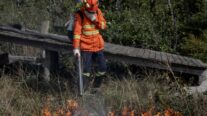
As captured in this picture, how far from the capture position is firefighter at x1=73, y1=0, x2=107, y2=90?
6.79m

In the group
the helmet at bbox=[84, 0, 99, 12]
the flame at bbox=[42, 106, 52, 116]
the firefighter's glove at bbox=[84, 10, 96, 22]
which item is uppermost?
the helmet at bbox=[84, 0, 99, 12]

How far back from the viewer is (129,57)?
8.02 meters

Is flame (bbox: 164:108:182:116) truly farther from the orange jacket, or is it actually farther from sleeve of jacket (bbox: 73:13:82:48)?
the orange jacket

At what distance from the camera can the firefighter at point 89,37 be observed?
267 inches

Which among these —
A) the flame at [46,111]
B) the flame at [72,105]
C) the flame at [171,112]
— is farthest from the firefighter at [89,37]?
the flame at [171,112]

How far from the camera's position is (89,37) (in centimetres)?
698

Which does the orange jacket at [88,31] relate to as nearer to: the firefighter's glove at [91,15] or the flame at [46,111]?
the firefighter's glove at [91,15]

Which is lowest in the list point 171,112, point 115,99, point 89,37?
point 115,99

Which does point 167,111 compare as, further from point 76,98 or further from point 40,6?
point 40,6

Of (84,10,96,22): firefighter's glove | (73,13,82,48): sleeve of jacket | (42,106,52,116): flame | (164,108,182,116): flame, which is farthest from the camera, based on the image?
(84,10,96,22): firefighter's glove

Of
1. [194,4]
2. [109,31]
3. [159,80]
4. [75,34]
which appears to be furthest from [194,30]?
[75,34]

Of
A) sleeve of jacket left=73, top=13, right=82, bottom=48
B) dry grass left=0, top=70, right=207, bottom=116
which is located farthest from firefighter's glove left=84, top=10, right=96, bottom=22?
dry grass left=0, top=70, right=207, bottom=116

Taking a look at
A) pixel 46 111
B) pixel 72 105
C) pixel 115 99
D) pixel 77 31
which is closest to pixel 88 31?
pixel 77 31

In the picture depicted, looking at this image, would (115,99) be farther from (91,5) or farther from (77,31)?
(91,5)
